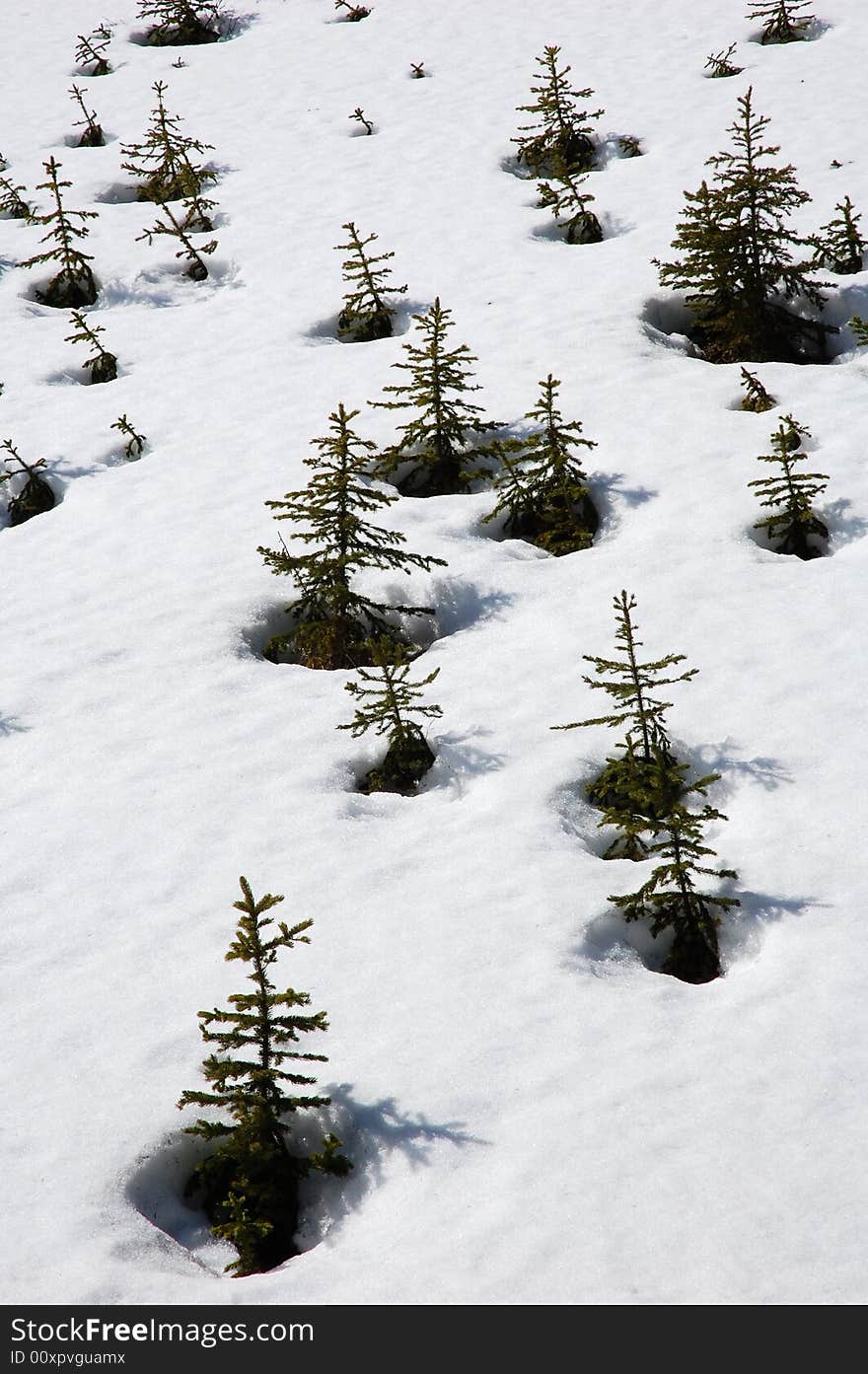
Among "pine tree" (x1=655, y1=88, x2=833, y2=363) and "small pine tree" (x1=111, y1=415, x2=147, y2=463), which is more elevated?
"pine tree" (x1=655, y1=88, x2=833, y2=363)

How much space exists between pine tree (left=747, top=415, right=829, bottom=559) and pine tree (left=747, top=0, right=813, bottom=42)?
904cm

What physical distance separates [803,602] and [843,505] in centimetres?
95

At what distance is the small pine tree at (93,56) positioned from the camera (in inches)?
557

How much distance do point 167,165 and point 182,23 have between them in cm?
537

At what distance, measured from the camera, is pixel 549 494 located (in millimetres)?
6398

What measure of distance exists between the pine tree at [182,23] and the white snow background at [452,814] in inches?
282

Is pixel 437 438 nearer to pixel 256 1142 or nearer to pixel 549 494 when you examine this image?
pixel 549 494

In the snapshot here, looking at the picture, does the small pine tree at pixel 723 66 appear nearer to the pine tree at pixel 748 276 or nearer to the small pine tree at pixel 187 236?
the pine tree at pixel 748 276

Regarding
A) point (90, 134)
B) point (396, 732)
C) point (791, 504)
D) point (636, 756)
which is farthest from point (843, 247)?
point (90, 134)

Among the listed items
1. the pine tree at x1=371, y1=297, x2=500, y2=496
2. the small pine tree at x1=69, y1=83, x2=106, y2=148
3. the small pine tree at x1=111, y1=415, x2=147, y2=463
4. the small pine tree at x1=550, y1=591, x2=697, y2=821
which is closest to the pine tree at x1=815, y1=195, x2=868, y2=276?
the pine tree at x1=371, y1=297, x2=500, y2=496

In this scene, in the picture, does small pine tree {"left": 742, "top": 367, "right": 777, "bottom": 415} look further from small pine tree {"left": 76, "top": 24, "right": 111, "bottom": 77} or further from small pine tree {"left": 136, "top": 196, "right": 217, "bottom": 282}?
small pine tree {"left": 76, "top": 24, "right": 111, "bottom": 77}

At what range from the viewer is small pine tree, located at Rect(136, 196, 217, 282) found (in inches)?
382

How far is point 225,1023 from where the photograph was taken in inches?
149

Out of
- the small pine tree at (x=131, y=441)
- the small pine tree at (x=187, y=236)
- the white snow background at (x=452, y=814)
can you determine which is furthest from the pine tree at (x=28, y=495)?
the small pine tree at (x=187, y=236)
